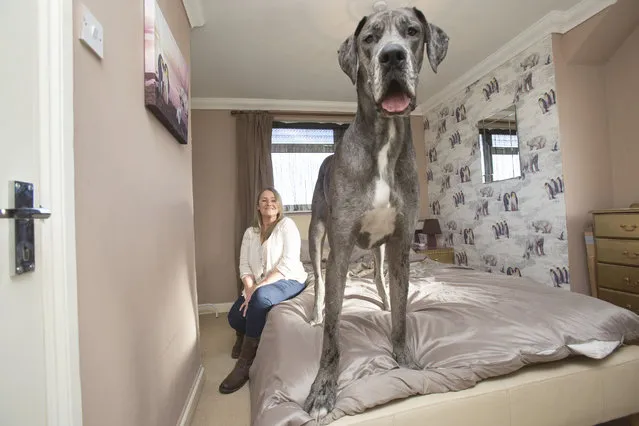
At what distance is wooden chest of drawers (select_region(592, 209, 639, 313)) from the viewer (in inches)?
89.0

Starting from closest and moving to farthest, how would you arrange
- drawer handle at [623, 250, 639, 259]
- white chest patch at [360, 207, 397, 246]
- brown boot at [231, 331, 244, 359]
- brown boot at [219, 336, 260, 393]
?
white chest patch at [360, 207, 397, 246] → brown boot at [219, 336, 260, 393] → drawer handle at [623, 250, 639, 259] → brown boot at [231, 331, 244, 359]

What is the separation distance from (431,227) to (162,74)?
12.2ft

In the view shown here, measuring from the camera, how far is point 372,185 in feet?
3.59

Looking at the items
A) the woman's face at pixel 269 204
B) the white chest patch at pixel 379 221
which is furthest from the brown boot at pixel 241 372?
the white chest patch at pixel 379 221

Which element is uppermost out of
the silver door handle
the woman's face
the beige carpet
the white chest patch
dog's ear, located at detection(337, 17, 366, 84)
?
dog's ear, located at detection(337, 17, 366, 84)

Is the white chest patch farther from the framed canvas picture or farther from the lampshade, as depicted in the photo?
the lampshade

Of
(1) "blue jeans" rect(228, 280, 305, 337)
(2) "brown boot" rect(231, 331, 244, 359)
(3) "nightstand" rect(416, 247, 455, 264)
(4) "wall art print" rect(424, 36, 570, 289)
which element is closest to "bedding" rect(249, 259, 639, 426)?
(1) "blue jeans" rect(228, 280, 305, 337)

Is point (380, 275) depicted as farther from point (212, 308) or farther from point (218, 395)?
point (212, 308)

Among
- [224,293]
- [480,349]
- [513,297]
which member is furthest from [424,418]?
[224,293]

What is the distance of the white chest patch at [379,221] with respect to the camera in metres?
1.11

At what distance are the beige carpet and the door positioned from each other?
3.74ft

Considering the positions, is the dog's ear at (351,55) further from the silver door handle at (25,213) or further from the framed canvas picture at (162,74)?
the silver door handle at (25,213)

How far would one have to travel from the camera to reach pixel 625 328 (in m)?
1.35

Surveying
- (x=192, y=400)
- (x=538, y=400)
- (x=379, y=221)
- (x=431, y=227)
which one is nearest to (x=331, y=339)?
(x=379, y=221)
